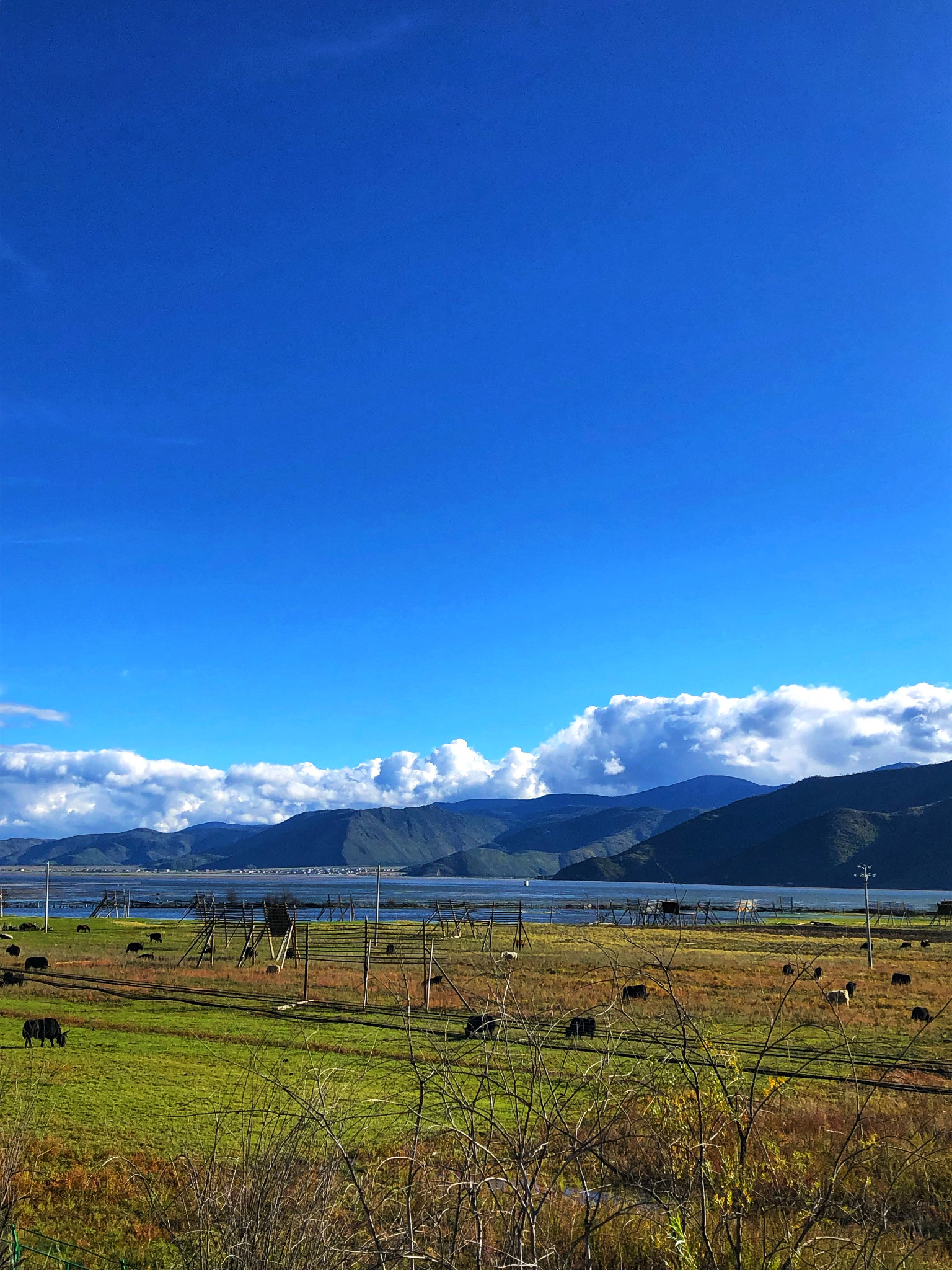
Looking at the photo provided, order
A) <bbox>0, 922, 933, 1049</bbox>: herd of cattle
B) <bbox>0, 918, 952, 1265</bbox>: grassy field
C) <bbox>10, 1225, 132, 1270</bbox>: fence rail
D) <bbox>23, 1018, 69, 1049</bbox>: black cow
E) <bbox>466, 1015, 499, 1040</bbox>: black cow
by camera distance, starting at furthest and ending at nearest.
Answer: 1. <bbox>23, 1018, 69, 1049</bbox>: black cow
2. <bbox>0, 918, 952, 1265</bbox>: grassy field
3. <bbox>0, 922, 933, 1049</bbox>: herd of cattle
4. <bbox>10, 1225, 132, 1270</bbox>: fence rail
5. <bbox>466, 1015, 499, 1040</bbox>: black cow

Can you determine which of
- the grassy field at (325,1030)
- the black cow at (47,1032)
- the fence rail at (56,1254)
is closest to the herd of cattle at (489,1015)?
the black cow at (47,1032)

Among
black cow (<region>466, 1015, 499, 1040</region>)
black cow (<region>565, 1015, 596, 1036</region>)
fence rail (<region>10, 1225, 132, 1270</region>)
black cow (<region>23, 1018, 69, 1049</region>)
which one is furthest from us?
black cow (<region>23, 1018, 69, 1049</region>)

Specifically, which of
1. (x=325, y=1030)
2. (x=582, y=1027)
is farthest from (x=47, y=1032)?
(x=582, y=1027)

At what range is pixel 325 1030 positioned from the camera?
72.4 feet

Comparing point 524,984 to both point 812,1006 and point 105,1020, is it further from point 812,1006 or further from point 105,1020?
point 105,1020

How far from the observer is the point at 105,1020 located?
24.0 m

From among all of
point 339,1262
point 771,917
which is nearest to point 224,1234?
point 339,1262

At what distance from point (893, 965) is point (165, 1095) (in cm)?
4028

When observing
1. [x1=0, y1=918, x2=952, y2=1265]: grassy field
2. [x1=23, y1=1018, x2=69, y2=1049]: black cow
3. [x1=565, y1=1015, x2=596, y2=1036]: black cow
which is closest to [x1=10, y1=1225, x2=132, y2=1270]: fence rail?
[x1=0, y1=918, x2=952, y2=1265]: grassy field

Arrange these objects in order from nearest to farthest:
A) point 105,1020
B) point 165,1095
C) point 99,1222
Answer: point 99,1222 → point 165,1095 → point 105,1020

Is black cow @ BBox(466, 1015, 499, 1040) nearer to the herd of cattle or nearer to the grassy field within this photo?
the herd of cattle

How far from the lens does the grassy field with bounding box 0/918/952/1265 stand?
948 centimetres

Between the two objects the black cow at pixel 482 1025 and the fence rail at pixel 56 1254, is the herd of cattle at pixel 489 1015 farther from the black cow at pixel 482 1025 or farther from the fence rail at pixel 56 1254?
the fence rail at pixel 56 1254

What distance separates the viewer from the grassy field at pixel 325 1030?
9.48 meters
